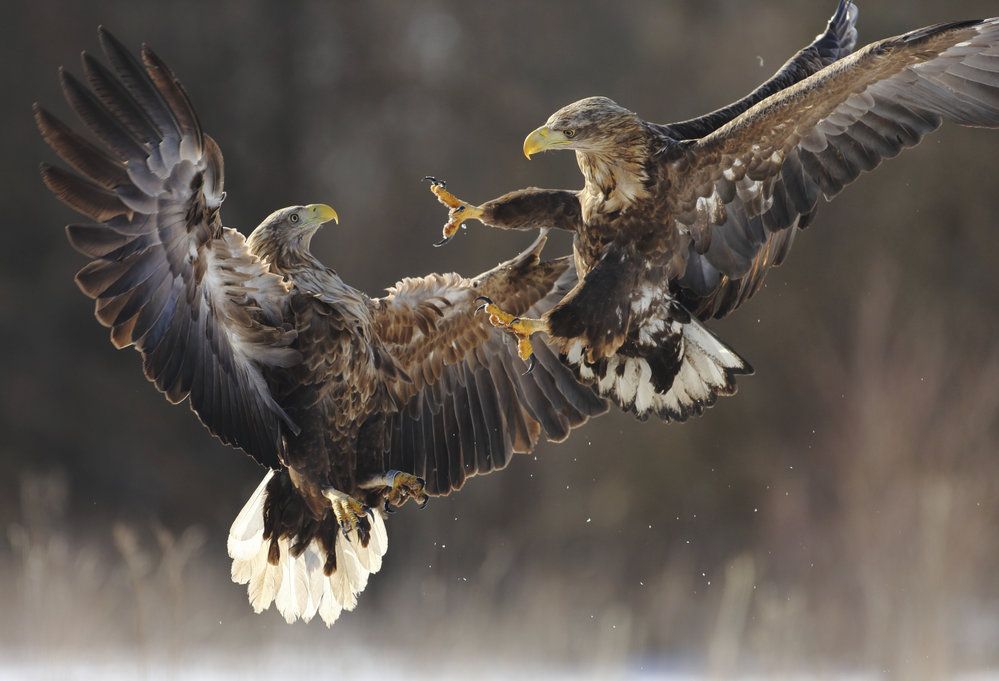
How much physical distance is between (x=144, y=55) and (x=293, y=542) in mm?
1684

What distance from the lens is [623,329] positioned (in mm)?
3375

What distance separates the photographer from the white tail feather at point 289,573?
3930 mm

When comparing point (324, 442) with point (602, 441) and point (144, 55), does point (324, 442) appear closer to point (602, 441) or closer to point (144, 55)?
point (144, 55)

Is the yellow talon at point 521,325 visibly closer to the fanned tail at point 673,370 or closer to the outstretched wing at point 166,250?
the fanned tail at point 673,370

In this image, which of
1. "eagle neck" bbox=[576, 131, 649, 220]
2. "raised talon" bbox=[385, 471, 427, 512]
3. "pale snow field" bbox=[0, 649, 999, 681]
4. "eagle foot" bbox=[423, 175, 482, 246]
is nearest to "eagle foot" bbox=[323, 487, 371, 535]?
"raised talon" bbox=[385, 471, 427, 512]

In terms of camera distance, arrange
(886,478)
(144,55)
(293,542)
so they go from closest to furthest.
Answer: (144,55), (293,542), (886,478)

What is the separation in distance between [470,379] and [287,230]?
796 millimetres

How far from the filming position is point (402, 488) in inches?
144

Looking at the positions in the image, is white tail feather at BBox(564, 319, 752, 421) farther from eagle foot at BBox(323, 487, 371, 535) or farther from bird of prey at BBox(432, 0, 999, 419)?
eagle foot at BBox(323, 487, 371, 535)

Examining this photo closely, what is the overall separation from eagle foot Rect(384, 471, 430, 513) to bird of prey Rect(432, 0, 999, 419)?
1.84 ft

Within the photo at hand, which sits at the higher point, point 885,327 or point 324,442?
point 885,327

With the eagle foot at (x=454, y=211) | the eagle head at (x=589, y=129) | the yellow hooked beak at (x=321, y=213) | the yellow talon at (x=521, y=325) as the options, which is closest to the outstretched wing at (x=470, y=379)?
the yellow hooked beak at (x=321, y=213)

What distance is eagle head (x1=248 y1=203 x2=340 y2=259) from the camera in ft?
12.2

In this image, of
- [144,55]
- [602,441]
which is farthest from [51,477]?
[144,55]
